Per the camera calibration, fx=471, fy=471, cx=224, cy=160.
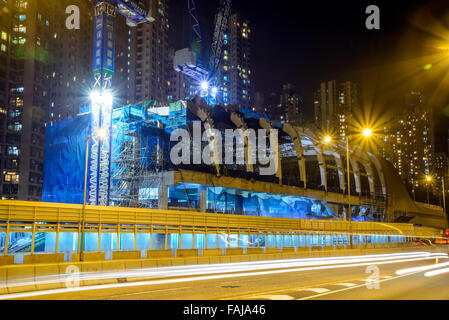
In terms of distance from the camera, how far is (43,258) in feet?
76.6

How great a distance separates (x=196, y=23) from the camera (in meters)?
140

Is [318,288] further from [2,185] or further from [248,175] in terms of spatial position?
[2,185]

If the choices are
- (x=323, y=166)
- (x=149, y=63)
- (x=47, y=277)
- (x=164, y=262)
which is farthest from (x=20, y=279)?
(x=149, y=63)

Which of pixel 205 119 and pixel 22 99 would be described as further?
pixel 22 99

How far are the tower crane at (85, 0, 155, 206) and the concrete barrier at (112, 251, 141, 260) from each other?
27777 mm

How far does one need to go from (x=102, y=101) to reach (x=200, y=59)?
48965 millimetres

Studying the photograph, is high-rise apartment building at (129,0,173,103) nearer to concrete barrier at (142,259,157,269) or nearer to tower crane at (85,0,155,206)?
tower crane at (85,0,155,206)

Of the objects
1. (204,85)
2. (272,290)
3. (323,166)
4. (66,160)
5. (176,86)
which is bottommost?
(272,290)

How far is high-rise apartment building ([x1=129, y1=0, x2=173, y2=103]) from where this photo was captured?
16850 cm

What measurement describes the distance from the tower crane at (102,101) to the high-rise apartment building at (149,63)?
107 meters

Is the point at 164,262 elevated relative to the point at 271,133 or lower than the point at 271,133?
lower

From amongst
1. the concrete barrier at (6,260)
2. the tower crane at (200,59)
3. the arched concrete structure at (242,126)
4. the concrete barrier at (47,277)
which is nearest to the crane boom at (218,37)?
the tower crane at (200,59)

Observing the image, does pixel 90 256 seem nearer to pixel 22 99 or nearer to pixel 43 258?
pixel 43 258

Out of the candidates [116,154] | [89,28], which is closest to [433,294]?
[116,154]
